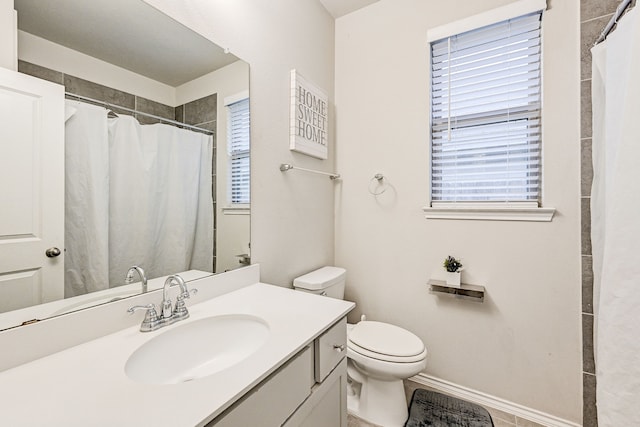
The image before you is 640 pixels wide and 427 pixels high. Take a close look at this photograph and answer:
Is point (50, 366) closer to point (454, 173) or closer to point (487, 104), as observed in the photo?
point (454, 173)

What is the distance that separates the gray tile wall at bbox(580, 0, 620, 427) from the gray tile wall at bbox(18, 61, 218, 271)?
5.92ft

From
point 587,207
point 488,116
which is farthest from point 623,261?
point 488,116

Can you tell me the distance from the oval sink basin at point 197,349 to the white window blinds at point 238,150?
1.88 feet

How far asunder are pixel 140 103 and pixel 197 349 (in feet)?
2.90

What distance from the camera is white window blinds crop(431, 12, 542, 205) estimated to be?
4.93 ft

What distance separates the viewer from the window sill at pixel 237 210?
4.14ft

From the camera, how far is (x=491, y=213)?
5.14 feet

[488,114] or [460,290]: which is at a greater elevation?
[488,114]

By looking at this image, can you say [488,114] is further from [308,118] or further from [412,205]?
[308,118]

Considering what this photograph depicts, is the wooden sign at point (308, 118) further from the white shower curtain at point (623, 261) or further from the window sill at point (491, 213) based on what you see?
the white shower curtain at point (623, 261)

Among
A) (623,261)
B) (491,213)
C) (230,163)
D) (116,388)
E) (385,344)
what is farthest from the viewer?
(491,213)

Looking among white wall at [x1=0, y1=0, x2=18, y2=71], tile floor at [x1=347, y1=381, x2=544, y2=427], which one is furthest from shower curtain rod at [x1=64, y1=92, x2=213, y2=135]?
tile floor at [x1=347, y1=381, x2=544, y2=427]

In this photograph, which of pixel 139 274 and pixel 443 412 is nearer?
pixel 139 274

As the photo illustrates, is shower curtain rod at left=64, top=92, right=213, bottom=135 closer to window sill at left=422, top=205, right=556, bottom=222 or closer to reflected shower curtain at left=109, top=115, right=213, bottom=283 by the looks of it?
reflected shower curtain at left=109, top=115, right=213, bottom=283
